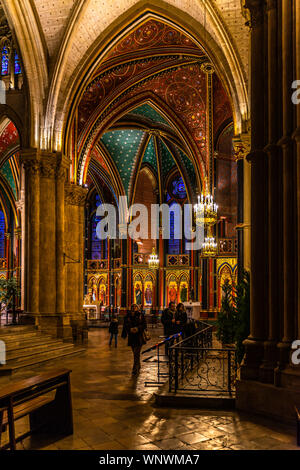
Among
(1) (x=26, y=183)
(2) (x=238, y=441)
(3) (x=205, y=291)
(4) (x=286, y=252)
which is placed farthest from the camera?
(3) (x=205, y=291)

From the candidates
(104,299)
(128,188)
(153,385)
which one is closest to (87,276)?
(104,299)

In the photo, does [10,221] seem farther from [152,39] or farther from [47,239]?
[152,39]

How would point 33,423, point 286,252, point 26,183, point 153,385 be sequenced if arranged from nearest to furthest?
point 33,423 < point 286,252 < point 153,385 < point 26,183

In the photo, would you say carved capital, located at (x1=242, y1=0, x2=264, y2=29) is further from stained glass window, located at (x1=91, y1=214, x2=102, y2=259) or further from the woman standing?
stained glass window, located at (x1=91, y1=214, x2=102, y2=259)

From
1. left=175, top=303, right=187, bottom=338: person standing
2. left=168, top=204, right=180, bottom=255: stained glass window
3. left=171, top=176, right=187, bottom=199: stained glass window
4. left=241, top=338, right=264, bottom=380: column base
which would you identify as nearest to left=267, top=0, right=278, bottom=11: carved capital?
left=241, top=338, right=264, bottom=380: column base

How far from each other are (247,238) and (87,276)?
19.5 m

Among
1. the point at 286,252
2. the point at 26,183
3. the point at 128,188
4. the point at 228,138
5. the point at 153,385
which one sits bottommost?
the point at 153,385

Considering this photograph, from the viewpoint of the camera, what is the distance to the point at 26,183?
14.3 meters

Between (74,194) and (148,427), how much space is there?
1304 centimetres

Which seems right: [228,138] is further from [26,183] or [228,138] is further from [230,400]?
[230,400]

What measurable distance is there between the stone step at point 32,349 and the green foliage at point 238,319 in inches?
195

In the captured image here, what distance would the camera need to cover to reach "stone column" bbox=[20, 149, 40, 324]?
45.3 feet

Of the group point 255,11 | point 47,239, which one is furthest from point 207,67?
point 255,11

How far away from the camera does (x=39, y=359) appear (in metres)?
11.2
